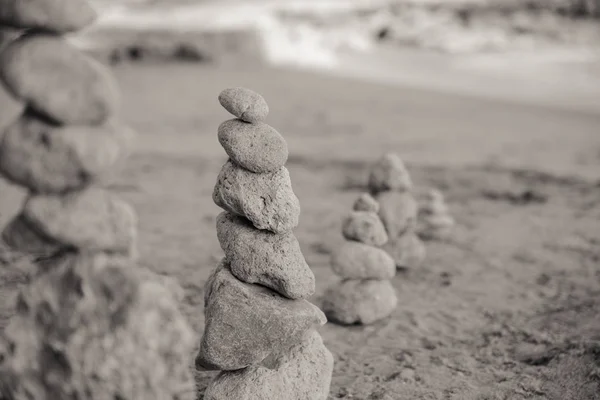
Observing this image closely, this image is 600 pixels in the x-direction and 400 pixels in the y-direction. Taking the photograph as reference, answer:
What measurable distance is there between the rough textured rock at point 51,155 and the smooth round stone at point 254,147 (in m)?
0.84

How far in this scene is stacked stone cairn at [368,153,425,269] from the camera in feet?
21.0

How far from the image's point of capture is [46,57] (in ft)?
9.34

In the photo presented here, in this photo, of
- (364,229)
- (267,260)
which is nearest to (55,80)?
(267,260)

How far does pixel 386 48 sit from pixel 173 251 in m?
20.9

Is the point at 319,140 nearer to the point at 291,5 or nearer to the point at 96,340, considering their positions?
the point at 96,340

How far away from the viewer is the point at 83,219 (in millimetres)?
2881

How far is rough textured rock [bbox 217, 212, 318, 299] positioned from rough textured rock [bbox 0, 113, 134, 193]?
3.43 ft

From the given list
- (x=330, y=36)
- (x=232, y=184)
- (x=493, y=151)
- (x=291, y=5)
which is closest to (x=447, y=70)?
(x=330, y=36)

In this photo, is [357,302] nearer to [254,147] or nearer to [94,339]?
[254,147]

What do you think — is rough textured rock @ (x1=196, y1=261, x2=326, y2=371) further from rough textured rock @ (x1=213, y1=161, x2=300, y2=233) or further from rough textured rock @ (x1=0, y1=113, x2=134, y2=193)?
rough textured rock @ (x1=0, y1=113, x2=134, y2=193)

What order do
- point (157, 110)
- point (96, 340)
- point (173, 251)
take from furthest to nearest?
point (157, 110), point (173, 251), point (96, 340)

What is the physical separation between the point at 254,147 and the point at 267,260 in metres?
0.67

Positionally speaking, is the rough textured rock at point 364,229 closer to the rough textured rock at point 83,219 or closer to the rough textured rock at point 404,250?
the rough textured rock at point 404,250

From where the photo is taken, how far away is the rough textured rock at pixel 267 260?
3623mm
